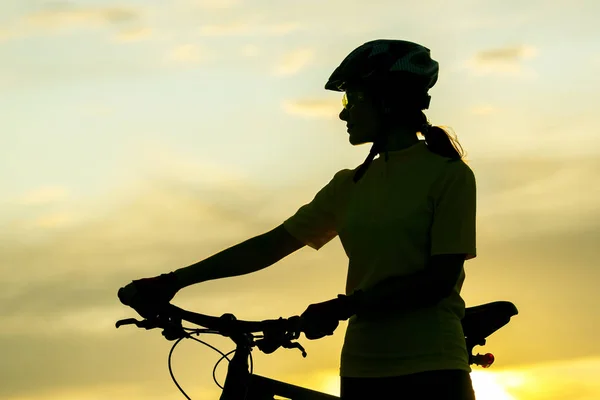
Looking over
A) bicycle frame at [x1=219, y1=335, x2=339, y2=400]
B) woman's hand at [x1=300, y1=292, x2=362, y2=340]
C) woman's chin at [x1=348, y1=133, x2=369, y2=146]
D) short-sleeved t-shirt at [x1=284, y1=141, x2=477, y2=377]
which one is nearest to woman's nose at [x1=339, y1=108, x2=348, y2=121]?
woman's chin at [x1=348, y1=133, x2=369, y2=146]

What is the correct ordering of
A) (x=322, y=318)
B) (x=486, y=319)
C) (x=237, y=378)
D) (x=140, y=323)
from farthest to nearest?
1. (x=486, y=319)
2. (x=237, y=378)
3. (x=140, y=323)
4. (x=322, y=318)

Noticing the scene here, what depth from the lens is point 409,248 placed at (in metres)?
4.91

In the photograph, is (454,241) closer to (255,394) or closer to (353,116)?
(353,116)

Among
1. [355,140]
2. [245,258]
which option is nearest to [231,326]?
[245,258]

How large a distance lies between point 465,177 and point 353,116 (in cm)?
74

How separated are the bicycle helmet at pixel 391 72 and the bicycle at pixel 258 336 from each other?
1052mm

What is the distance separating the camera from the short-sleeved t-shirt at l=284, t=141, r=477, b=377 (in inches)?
191

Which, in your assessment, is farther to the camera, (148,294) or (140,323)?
(148,294)

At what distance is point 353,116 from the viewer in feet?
17.5

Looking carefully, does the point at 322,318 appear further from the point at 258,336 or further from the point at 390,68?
the point at 390,68

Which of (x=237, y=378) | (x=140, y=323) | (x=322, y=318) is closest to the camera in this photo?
(x=322, y=318)

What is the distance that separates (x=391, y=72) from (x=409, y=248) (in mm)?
985

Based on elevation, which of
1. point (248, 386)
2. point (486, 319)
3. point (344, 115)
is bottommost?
point (248, 386)

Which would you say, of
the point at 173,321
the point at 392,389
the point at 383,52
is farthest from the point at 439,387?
the point at 383,52
